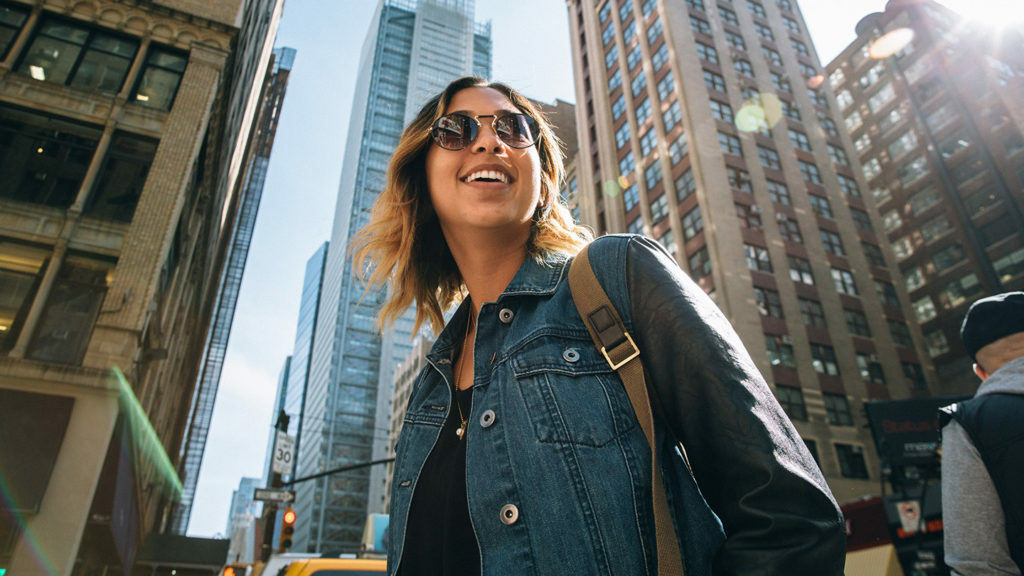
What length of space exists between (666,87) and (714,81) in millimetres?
3635

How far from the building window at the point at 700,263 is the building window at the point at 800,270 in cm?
601

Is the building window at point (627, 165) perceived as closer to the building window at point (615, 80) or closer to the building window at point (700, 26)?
the building window at point (615, 80)

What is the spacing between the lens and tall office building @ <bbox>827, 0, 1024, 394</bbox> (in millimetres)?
41438

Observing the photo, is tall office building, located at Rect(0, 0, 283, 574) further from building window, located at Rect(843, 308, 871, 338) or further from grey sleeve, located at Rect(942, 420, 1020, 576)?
building window, located at Rect(843, 308, 871, 338)

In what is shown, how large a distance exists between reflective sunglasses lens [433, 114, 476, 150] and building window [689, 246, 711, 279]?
3633cm

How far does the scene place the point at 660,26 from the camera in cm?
4641

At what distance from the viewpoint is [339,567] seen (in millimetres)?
5680

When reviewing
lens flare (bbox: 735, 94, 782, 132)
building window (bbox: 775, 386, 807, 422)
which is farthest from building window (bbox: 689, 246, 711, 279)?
lens flare (bbox: 735, 94, 782, 132)

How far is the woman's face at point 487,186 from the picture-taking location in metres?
2.15

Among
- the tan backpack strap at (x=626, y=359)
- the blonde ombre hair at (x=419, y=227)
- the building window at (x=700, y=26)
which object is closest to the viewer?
the tan backpack strap at (x=626, y=359)

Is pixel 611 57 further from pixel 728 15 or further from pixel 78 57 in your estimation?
pixel 78 57

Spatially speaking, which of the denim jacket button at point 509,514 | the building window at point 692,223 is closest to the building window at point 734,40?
the building window at point 692,223

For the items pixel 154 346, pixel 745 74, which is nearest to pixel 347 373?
pixel 745 74

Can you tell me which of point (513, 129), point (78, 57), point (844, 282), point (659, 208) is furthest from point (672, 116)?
point (513, 129)
